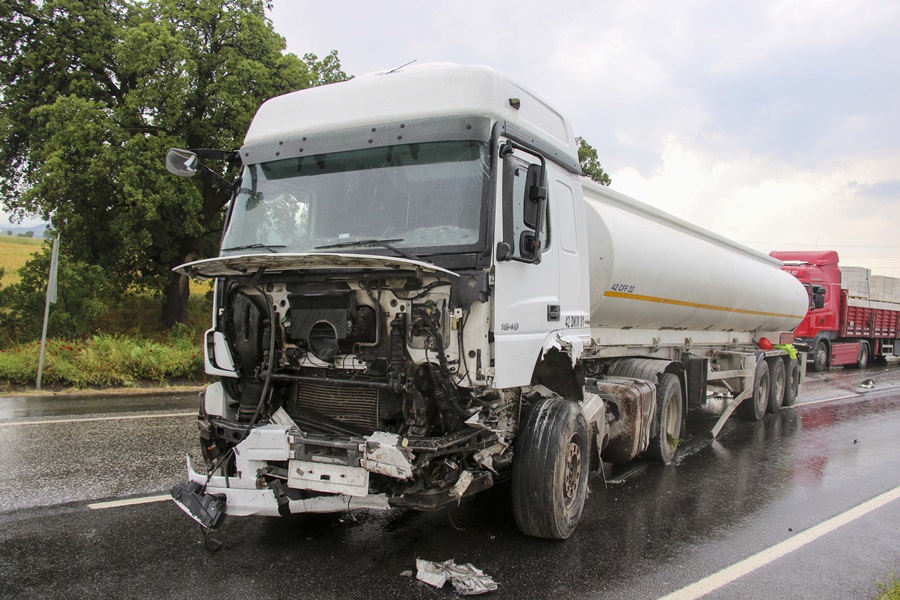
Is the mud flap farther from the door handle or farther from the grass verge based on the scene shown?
the grass verge

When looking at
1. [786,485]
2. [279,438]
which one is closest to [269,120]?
[279,438]

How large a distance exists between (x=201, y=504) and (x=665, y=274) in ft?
17.7

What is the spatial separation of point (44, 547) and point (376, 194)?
10.7ft

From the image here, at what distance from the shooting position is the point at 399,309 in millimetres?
4219

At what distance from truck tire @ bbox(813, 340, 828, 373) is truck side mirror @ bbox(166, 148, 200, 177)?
1969cm

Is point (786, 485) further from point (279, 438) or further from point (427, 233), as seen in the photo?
point (279, 438)

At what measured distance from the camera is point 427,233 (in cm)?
434

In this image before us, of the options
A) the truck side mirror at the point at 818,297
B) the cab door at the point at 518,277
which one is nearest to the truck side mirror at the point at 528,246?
the cab door at the point at 518,277

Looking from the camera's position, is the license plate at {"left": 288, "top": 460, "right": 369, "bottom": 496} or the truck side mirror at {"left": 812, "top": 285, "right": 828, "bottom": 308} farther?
the truck side mirror at {"left": 812, "top": 285, "right": 828, "bottom": 308}

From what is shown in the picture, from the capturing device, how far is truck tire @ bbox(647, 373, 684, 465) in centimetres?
755

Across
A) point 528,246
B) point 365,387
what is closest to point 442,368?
point 365,387

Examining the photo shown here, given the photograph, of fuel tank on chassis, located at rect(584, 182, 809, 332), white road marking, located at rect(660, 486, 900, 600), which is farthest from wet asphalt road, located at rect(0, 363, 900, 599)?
fuel tank on chassis, located at rect(584, 182, 809, 332)

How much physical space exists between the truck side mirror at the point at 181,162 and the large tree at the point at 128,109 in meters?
10.5

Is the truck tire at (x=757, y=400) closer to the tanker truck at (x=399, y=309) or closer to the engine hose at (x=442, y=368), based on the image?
the tanker truck at (x=399, y=309)
